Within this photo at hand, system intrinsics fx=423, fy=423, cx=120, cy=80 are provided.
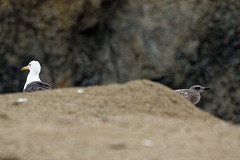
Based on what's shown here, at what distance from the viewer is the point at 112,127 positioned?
15.5ft

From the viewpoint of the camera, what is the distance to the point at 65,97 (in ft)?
19.1

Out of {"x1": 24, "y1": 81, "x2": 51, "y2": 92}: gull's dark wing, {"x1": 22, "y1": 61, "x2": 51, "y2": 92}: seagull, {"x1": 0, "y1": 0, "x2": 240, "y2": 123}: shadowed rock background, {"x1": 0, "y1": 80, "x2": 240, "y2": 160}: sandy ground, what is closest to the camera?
{"x1": 0, "y1": 80, "x2": 240, "y2": 160}: sandy ground

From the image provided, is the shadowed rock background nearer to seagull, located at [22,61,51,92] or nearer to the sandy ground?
seagull, located at [22,61,51,92]

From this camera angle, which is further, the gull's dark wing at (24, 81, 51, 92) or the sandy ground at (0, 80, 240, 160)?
the gull's dark wing at (24, 81, 51, 92)

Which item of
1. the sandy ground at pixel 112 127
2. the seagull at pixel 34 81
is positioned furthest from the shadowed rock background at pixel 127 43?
the sandy ground at pixel 112 127

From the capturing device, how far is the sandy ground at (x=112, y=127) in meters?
3.98

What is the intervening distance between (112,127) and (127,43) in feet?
32.9

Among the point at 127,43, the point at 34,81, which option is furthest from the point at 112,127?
the point at 127,43

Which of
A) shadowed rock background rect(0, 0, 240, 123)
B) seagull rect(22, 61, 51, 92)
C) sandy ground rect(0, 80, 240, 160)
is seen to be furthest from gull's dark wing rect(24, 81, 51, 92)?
shadowed rock background rect(0, 0, 240, 123)

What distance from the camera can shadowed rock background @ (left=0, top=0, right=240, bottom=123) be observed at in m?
13.9

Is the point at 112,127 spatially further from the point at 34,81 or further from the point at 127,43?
the point at 127,43

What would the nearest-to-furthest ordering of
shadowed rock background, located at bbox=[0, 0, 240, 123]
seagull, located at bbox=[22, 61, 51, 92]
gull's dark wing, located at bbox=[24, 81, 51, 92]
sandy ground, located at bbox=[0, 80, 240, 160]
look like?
sandy ground, located at bbox=[0, 80, 240, 160]
gull's dark wing, located at bbox=[24, 81, 51, 92]
seagull, located at bbox=[22, 61, 51, 92]
shadowed rock background, located at bbox=[0, 0, 240, 123]

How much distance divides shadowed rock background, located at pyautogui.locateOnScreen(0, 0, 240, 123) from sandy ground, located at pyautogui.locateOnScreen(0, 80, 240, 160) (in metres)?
8.12

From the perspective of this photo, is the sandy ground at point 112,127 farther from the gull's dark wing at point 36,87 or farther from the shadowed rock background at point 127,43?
the shadowed rock background at point 127,43
